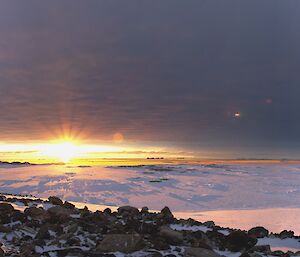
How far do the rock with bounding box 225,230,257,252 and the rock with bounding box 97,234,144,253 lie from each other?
2100 millimetres

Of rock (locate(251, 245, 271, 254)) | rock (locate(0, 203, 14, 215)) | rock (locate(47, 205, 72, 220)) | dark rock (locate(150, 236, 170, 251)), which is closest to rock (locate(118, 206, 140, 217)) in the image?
rock (locate(47, 205, 72, 220))

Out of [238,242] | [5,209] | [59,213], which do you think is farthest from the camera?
[59,213]

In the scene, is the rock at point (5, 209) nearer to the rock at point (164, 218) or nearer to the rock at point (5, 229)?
the rock at point (5, 229)

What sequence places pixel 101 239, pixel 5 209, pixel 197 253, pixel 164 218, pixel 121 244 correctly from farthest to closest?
pixel 164 218 < pixel 5 209 < pixel 101 239 < pixel 121 244 < pixel 197 253

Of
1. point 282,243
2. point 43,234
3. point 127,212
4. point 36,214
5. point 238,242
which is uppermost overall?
point 36,214

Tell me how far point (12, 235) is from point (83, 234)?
4.66ft

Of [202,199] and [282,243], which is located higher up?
[282,243]

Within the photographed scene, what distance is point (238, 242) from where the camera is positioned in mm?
8148

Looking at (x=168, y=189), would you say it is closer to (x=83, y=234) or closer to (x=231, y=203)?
(x=231, y=203)

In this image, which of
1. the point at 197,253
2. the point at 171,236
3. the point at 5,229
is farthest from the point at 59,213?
the point at 197,253

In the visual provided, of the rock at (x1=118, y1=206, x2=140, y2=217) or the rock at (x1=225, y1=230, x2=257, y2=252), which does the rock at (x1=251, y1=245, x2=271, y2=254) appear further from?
the rock at (x1=118, y1=206, x2=140, y2=217)

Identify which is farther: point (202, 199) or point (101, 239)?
point (202, 199)

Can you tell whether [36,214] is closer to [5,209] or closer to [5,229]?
[5,209]

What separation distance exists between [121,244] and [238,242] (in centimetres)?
271
